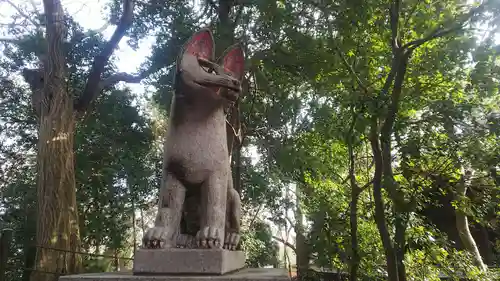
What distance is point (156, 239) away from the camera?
8.58 feet

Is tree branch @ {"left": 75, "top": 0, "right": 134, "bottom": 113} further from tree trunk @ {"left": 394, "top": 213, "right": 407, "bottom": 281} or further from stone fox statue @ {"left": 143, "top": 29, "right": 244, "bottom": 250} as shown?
tree trunk @ {"left": 394, "top": 213, "right": 407, "bottom": 281}

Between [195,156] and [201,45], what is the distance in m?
0.99

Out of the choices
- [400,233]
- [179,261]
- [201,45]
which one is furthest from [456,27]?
[179,261]

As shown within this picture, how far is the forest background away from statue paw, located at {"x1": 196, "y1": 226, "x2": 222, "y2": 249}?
2.75 metres

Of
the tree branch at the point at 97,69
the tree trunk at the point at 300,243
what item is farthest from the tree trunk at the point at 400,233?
the tree branch at the point at 97,69

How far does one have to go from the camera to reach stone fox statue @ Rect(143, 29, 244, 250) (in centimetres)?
289

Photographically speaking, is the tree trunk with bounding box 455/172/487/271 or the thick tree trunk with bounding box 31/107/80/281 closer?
the thick tree trunk with bounding box 31/107/80/281

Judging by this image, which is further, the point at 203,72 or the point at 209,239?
the point at 203,72

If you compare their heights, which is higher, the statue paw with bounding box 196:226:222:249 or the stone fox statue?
the stone fox statue

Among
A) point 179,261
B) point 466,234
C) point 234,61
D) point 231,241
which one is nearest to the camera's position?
point 179,261

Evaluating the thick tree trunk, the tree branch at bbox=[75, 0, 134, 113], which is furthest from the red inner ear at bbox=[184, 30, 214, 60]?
the tree branch at bbox=[75, 0, 134, 113]

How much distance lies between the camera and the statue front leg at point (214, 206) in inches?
108

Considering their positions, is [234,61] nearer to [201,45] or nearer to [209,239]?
[201,45]

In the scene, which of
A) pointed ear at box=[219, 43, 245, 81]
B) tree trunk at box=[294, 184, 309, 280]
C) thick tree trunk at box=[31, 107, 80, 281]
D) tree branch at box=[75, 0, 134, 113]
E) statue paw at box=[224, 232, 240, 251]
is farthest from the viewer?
tree trunk at box=[294, 184, 309, 280]
